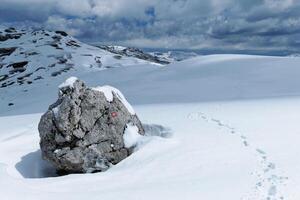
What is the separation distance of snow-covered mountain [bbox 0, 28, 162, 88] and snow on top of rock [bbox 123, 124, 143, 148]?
220 ft

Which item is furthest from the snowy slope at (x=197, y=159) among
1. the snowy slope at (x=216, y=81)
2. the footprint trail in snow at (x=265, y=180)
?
the snowy slope at (x=216, y=81)

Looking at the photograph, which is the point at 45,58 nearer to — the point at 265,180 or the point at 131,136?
the point at 131,136

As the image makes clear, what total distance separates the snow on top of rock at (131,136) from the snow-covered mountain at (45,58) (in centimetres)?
6707

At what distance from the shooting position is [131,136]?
1266cm

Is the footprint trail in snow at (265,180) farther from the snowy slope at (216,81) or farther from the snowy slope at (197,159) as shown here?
the snowy slope at (216,81)

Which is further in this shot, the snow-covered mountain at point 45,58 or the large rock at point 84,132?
the snow-covered mountain at point 45,58

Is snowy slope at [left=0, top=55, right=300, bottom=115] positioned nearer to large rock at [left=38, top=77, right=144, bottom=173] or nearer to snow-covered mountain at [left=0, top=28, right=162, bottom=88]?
large rock at [left=38, top=77, right=144, bottom=173]

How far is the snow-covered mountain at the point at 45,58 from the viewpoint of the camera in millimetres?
85812

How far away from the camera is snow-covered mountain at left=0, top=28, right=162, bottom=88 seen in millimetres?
85812

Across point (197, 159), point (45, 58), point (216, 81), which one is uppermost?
point (216, 81)

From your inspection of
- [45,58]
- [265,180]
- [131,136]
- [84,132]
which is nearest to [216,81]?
[131,136]

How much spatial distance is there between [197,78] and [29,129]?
15.6m

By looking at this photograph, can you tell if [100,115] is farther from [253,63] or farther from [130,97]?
[253,63]

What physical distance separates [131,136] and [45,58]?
294 ft
